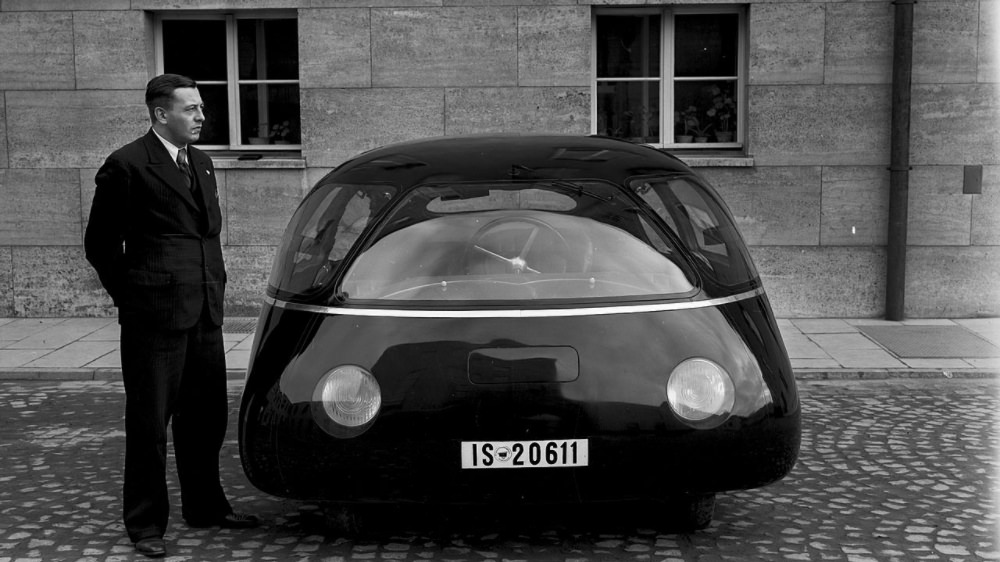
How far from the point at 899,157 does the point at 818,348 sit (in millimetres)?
2370

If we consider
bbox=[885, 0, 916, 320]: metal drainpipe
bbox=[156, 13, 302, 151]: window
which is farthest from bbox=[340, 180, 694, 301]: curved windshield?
bbox=[156, 13, 302, 151]: window

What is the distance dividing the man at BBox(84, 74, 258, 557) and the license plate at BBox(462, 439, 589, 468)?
50.9 inches

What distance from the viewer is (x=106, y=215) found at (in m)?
4.76

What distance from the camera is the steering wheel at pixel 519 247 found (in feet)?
15.7

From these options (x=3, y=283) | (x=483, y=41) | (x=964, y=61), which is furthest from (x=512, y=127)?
(x=3, y=283)

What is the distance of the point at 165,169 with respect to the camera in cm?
483

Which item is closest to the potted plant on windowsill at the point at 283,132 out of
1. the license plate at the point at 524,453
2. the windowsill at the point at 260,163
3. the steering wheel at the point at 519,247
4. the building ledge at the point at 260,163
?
the windowsill at the point at 260,163

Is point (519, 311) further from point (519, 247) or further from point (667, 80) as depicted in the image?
point (667, 80)

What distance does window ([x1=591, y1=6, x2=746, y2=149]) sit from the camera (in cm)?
1190

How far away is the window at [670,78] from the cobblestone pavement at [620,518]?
5325mm

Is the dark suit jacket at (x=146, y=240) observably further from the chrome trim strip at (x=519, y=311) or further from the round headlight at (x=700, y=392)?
the round headlight at (x=700, y=392)

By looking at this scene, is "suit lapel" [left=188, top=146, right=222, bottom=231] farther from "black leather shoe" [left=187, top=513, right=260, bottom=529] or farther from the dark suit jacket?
"black leather shoe" [left=187, top=513, right=260, bottom=529]

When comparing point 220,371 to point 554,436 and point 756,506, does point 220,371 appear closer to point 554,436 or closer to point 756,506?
point 554,436

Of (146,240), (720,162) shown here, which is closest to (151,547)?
(146,240)
